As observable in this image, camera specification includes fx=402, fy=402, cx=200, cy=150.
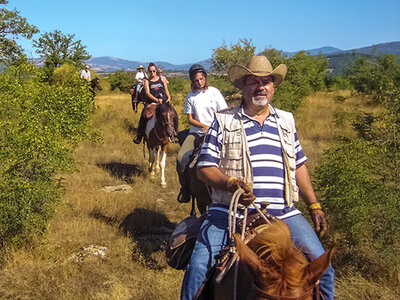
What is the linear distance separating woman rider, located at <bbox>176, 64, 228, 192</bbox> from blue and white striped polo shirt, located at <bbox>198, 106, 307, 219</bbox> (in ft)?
10.8

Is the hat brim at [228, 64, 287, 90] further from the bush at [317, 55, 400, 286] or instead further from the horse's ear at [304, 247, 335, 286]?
the bush at [317, 55, 400, 286]

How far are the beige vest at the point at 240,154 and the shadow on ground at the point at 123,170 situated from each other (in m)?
7.62

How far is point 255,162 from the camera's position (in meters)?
3.17

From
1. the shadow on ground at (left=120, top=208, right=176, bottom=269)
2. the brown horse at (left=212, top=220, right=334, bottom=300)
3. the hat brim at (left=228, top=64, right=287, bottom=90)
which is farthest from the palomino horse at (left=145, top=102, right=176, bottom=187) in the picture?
the brown horse at (left=212, top=220, right=334, bottom=300)

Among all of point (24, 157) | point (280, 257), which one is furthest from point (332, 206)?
point (24, 157)

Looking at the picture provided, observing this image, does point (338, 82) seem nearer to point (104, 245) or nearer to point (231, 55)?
point (231, 55)

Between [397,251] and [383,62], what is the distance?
75.5 feet

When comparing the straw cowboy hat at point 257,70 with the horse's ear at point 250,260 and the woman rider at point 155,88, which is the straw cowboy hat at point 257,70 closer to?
the horse's ear at point 250,260

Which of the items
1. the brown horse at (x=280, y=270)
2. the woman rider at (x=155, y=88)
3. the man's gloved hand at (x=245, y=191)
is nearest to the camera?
the brown horse at (x=280, y=270)

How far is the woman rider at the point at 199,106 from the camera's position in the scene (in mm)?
6656

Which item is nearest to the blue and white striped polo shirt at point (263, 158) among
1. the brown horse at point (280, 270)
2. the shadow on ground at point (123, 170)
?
the brown horse at point (280, 270)

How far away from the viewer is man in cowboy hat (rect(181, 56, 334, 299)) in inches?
121

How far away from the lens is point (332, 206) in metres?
5.99

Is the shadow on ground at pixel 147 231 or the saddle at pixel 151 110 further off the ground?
the saddle at pixel 151 110
